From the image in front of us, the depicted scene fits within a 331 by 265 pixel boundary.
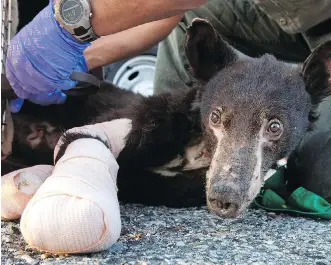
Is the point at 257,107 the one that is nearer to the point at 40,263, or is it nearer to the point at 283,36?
the point at 40,263

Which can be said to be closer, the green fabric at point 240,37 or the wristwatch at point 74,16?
the wristwatch at point 74,16

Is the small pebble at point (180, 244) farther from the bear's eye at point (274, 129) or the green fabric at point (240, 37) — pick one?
the green fabric at point (240, 37)

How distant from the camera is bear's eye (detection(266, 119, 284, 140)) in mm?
2529

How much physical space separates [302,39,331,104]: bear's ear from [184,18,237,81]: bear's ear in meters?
0.38

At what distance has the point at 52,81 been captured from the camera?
2805 millimetres

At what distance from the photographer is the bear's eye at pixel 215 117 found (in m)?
2.60

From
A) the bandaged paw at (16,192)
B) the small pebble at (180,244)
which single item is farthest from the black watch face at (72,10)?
the small pebble at (180,244)

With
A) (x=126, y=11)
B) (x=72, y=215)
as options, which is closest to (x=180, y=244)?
(x=72, y=215)

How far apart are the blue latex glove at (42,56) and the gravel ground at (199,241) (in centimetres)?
75

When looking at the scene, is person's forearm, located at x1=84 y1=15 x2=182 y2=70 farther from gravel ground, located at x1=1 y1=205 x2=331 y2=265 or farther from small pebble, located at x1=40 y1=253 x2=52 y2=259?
small pebble, located at x1=40 y1=253 x2=52 y2=259

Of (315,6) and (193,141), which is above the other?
(315,6)

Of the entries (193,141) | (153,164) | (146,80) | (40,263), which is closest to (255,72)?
(193,141)

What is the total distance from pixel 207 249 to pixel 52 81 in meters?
1.19

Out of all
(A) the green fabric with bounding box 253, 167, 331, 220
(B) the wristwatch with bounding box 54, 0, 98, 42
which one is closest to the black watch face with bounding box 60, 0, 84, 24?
(B) the wristwatch with bounding box 54, 0, 98, 42
